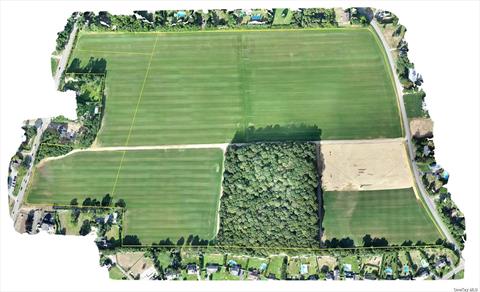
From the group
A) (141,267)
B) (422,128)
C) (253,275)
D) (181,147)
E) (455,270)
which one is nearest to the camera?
(455,270)

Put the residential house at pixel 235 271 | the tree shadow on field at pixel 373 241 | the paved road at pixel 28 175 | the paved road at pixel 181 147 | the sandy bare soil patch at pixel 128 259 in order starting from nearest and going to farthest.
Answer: the residential house at pixel 235 271, the tree shadow on field at pixel 373 241, the sandy bare soil patch at pixel 128 259, the paved road at pixel 181 147, the paved road at pixel 28 175

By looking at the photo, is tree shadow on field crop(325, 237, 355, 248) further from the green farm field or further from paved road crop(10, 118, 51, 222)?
paved road crop(10, 118, 51, 222)

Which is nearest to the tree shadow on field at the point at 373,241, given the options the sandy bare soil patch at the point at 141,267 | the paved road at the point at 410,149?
the paved road at the point at 410,149

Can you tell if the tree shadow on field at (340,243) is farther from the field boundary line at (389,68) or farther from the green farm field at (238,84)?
the field boundary line at (389,68)

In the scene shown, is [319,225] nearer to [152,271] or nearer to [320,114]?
[320,114]

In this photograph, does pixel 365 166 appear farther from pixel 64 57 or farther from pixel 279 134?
pixel 64 57

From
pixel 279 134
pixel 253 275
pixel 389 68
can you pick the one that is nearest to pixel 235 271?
pixel 253 275
